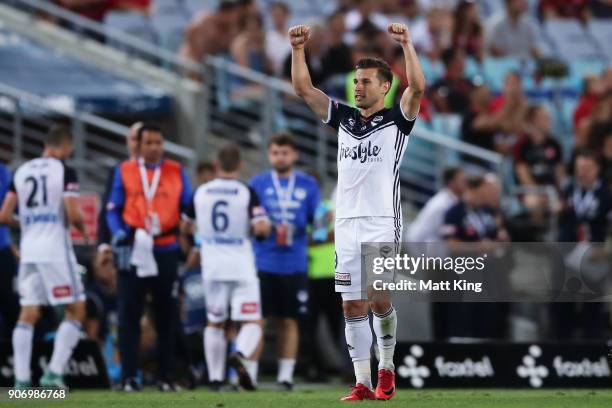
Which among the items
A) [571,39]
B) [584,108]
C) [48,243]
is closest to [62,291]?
[48,243]

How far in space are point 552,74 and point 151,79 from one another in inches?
229

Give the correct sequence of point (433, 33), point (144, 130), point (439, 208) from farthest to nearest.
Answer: point (433, 33)
point (439, 208)
point (144, 130)

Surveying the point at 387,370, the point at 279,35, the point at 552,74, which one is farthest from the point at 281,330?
the point at 552,74

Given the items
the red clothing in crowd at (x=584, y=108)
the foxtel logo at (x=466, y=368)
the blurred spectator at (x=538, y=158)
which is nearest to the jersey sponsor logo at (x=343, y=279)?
the foxtel logo at (x=466, y=368)

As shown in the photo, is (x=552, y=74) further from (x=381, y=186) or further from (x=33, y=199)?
(x=381, y=186)

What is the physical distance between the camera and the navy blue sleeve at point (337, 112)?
1040 centimetres

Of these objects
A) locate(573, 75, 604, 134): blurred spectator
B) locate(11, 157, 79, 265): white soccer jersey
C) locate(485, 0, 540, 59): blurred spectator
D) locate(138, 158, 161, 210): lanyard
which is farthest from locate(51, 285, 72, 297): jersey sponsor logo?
locate(485, 0, 540, 59): blurred spectator

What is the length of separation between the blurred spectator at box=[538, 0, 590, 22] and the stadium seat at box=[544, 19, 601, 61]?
0.43 ft

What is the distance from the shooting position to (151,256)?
506 inches

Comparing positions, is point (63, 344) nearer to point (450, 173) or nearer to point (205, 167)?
point (205, 167)

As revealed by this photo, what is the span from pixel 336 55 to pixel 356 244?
9007 millimetres

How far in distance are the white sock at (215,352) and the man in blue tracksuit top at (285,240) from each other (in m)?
0.67

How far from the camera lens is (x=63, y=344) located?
12930mm

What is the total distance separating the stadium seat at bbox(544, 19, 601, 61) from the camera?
23484 mm
